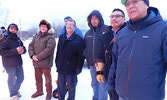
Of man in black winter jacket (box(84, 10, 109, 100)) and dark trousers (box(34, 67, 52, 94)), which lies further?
dark trousers (box(34, 67, 52, 94))

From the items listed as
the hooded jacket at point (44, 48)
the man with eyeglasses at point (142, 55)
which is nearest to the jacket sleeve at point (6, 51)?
the hooded jacket at point (44, 48)

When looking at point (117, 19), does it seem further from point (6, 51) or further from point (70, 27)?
point (6, 51)

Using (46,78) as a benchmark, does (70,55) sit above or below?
above

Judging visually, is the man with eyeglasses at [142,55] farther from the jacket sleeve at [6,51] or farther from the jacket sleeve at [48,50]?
the jacket sleeve at [6,51]

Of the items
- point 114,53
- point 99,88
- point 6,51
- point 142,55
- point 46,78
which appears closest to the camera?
point 142,55

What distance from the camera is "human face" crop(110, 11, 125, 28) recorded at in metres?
2.09

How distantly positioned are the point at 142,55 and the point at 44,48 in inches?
98.9

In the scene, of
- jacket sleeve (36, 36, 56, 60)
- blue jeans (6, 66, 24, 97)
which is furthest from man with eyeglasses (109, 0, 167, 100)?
blue jeans (6, 66, 24, 97)

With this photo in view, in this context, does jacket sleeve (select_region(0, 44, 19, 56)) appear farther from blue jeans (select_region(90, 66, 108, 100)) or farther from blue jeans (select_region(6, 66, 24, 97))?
blue jeans (select_region(90, 66, 108, 100))

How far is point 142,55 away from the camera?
124cm

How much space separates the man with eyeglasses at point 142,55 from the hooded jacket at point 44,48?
6.89ft

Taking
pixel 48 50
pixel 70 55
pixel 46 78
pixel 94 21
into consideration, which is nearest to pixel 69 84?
pixel 70 55

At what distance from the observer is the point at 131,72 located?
131 centimetres

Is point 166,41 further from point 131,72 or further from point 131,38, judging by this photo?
point 131,72
